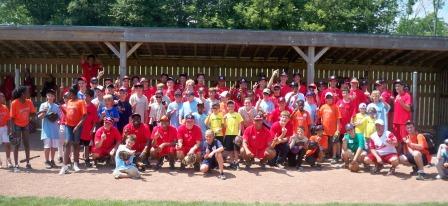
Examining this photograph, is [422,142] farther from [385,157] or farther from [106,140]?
[106,140]

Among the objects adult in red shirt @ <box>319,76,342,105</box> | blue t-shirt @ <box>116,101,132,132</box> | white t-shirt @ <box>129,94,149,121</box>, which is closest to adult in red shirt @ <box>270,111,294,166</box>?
adult in red shirt @ <box>319,76,342,105</box>

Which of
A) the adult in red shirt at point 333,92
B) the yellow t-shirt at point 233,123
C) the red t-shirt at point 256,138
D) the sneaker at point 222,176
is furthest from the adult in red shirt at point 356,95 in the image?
the sneaker at point 222,176

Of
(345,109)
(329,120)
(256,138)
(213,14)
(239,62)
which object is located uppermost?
(213,14)

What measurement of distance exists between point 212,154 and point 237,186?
119 cm

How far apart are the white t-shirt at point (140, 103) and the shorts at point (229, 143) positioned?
1.83m

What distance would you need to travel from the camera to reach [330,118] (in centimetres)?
1066

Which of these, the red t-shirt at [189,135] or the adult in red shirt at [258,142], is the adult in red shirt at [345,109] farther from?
the red t-shirt at [189,135]

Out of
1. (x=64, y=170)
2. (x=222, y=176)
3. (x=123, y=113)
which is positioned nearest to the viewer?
(x=222, y=176)

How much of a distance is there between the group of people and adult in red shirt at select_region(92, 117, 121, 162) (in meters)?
0.02

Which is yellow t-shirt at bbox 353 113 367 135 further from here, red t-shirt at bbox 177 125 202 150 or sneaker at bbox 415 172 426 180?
red t-shirt at bbox 177 125 202 150

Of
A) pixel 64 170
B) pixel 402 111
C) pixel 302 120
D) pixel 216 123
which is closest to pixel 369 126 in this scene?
pixel 302 120

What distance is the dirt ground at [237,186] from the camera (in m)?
7.64

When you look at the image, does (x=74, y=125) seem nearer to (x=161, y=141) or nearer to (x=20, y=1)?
(x=161, y=141)

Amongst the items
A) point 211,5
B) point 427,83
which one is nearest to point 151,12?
point 211,5
